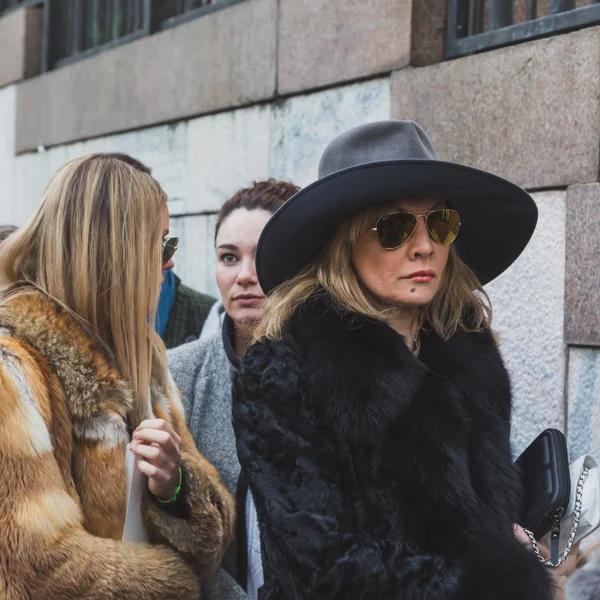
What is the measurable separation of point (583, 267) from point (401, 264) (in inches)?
59.0

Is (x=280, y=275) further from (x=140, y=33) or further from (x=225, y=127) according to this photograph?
(x=140, y=33)

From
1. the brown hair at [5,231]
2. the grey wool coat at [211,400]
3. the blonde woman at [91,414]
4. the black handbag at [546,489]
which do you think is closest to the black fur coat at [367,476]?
the black handbag at [546,489]

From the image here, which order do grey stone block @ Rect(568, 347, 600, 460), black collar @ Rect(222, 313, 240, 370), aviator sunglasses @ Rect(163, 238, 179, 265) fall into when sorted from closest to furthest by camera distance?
1. aviator sunglasses @ Rect(163, 238, 179, 265)
2. black collar @ Rect(222, 313, 240, 370)
3. grey stone block @ Rect(568, 347, 600, 460)

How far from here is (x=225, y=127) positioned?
6.00 metres

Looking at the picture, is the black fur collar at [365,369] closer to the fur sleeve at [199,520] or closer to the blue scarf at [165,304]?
the fur sleeve at [199,520]

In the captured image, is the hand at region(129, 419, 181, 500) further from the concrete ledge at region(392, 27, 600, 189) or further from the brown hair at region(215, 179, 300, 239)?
the concrete ledge at region(392, 27, 600, 189)

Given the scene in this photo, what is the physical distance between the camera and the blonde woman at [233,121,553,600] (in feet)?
7.36

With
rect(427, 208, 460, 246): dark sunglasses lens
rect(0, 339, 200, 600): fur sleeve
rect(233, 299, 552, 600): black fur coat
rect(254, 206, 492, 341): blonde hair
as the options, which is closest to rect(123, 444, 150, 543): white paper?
rect(0, 339, 200, 600): fur sleeve

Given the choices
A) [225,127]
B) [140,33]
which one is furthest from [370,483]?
[140,33]

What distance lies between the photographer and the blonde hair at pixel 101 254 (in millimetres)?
2635

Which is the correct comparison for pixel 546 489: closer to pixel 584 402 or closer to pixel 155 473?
pixel 155 473

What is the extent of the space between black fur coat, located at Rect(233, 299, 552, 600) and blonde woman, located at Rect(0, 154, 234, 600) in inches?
13.6

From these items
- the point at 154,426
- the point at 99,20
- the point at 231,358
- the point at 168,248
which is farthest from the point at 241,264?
the point at 99,20

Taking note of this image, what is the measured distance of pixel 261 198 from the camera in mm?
3656
